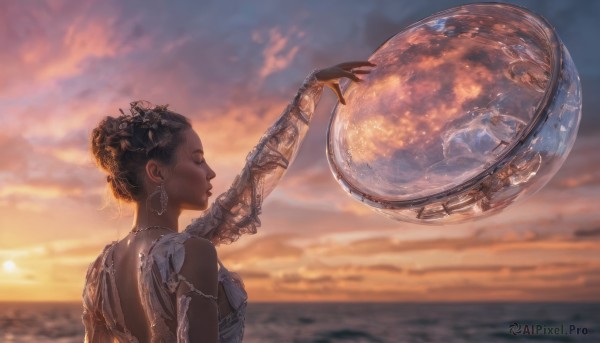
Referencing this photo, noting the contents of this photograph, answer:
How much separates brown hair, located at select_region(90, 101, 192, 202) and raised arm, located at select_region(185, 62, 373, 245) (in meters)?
0.32

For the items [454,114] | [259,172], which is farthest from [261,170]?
[454,114]

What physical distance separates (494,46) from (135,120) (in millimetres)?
1434

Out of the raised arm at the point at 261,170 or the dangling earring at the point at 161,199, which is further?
the raised arm at the point at 261,170

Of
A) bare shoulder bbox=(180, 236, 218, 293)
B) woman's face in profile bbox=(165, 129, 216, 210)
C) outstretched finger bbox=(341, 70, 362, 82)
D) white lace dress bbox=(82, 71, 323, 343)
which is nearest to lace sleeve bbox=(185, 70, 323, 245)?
white lace dress bbox=(82, 71, 323, 343)

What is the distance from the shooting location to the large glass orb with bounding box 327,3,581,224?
88.1 inches

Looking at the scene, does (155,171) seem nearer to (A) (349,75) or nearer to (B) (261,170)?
(B) (261,170)

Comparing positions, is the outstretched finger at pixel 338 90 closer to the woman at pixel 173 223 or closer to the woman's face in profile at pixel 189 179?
the woman at pixel 173 223

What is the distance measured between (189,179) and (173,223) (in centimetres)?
17

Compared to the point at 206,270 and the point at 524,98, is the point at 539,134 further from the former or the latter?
the point at 206,270

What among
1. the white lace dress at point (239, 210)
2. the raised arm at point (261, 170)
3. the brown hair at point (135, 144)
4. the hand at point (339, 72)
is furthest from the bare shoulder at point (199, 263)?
the hand at point (339, 72)

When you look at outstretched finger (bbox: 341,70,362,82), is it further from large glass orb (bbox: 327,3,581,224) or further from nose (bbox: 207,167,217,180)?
nose (bbox: 207,167,217,180)

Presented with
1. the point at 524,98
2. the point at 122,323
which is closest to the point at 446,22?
the point at 524,98

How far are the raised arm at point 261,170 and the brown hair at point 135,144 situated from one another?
1.04ft

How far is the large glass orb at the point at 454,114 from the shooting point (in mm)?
2238
